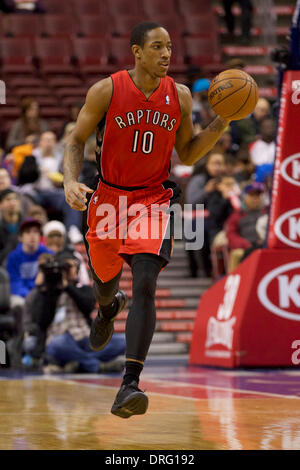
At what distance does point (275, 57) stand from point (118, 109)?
139 inches

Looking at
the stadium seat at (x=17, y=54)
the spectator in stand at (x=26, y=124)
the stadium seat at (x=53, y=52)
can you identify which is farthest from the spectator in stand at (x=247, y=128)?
the stadium seat at (x=17, y=54)

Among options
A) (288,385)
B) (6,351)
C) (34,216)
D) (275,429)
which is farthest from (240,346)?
(275,429)

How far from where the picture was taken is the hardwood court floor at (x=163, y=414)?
3787mm

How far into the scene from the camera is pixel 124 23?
65.4 ft

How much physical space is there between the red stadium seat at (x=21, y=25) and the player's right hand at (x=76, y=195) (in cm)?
1544

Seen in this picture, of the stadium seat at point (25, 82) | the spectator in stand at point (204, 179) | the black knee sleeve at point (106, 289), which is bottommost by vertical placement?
the black knee sleeve at point (106, 289)

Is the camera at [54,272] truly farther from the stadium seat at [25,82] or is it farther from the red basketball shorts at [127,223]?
the stadium seat at [25,82]

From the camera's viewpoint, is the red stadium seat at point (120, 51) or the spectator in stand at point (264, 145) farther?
the red stadium seat at point (120, 51)

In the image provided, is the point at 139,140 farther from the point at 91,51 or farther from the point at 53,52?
the point at 91,51

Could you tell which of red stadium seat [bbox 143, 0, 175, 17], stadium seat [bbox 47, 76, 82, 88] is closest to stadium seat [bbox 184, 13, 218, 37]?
red stadium seat [bbox 143, 0, 175, 17]

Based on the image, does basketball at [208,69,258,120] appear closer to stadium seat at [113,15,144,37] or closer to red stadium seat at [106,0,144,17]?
stadium seat at [113,15,144,37]

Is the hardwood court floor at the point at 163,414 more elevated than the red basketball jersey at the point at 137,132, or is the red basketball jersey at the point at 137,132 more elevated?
the red basketball jersey at the point at 137,132

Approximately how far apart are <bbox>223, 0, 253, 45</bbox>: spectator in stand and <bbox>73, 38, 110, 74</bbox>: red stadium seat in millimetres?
2702

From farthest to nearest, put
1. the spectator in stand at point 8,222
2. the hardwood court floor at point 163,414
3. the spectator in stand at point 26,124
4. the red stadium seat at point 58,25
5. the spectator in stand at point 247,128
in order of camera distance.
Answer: the red stadium seat at point 58,25
the spectator in stand at point 247,128
the spectator in stand at point 26,124
the spectator in stand at point 8,222
the hardwood court floor at point 163,414
